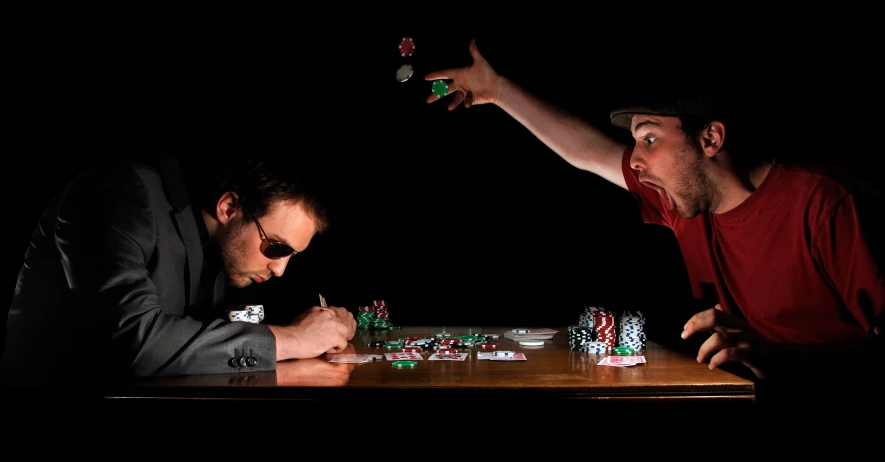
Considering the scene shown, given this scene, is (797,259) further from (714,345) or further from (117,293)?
(117,293)

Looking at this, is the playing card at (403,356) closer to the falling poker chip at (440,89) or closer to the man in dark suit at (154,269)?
the man in dark suit at (154,269)

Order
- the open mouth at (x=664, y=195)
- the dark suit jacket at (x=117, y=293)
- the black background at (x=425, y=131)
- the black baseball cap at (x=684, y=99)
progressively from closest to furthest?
the dark suit jacket at (x=117, y=293) < the black baseball cap at (x=684, y=99) < the open mouth at (x=664, y=195) < the black background at (x=425, y=131)

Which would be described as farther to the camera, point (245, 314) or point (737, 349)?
point (245, 314)

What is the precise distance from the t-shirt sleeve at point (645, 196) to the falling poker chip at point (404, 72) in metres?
1.13

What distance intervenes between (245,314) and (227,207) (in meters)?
0.42

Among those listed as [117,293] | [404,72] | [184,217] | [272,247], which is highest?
[404,72]

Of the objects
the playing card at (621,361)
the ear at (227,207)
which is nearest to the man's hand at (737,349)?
the playing card at (621,361)

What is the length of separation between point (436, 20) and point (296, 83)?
31.6 inches

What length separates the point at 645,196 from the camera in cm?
320

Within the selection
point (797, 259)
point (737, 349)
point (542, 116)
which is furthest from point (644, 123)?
point (737, 349)

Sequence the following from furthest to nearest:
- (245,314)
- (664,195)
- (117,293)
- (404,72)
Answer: (404,72) < (664,195) < (245,314) < (117,293)

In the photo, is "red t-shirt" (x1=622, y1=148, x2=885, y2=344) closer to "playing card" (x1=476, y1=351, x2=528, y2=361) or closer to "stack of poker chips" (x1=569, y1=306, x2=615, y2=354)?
"stack of poker chips" (x1=569, y1=306, x2=615, y2=354)

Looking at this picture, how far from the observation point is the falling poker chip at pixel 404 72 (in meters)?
3.44

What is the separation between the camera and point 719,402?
1.90 meters
